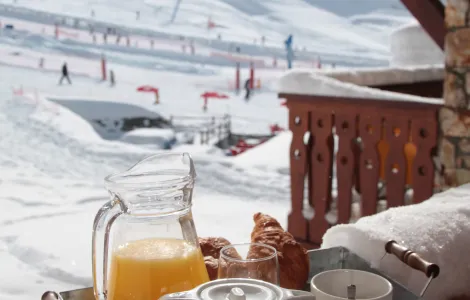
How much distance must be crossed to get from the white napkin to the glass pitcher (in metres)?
0.35

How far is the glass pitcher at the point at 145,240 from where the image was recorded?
643 mm

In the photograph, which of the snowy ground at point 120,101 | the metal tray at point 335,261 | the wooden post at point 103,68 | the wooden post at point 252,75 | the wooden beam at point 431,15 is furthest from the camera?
the wooden post at point 252,75

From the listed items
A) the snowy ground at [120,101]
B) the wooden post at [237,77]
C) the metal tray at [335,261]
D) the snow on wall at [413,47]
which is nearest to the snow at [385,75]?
the snowy ground at [120,101]

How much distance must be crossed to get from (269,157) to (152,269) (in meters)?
5.97

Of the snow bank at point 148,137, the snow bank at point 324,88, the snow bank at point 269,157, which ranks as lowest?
the snow bank at point 148,137

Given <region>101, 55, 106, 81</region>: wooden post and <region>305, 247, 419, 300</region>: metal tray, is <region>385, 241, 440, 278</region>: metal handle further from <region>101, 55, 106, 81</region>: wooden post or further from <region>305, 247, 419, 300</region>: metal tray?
<region>101, 55, 106, 81</region>: wooden post

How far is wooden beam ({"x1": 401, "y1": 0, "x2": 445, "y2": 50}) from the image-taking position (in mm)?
2943

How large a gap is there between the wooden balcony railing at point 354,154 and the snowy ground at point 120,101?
0.33m

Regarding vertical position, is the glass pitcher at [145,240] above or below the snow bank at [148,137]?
above

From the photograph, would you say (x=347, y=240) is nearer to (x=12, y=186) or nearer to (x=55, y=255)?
(x=55, y=255)

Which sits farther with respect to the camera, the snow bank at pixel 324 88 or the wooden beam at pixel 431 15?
the wooden beam at pixel 431 15

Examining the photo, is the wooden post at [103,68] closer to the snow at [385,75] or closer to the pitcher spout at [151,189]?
the snow at [385,75]

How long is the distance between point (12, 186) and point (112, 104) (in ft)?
15.6

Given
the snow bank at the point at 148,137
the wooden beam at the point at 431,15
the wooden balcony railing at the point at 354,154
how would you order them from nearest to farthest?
the wooden balcony railing at the point at 354,154 < the wooden beam at the point at 431,15 < the snow bank at the point at 148,137
